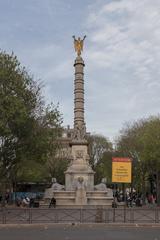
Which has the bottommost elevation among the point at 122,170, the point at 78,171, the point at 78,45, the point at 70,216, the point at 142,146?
the point at 70,216

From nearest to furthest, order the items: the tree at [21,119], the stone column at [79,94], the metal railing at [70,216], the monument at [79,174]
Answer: the metal railing at [70,216], the tree at [21,119], the monument at [79,174], the stone column at [79,94]

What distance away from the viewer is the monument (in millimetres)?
51816

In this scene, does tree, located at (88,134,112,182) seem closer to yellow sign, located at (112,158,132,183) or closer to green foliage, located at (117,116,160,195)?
green foliage, located at (117,116,160,195)

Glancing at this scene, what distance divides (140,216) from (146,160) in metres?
30.8

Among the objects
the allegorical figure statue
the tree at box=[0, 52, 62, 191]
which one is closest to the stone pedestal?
the tree at box=[0, 52, 62, 191]

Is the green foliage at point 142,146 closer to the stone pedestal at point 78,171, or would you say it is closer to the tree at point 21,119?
the stone pedestal at point 78,171

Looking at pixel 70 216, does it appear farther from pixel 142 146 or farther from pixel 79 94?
pixel 142 146

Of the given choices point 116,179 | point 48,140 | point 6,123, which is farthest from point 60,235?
point 48,140

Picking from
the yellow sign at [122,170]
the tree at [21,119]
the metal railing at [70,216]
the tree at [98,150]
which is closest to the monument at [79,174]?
the tree at [21,119]

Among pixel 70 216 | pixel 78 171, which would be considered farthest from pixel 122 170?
pixel 78 171

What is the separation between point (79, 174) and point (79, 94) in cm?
944

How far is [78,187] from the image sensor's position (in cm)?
5266

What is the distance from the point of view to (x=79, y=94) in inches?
2346

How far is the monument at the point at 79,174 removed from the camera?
5182cm
